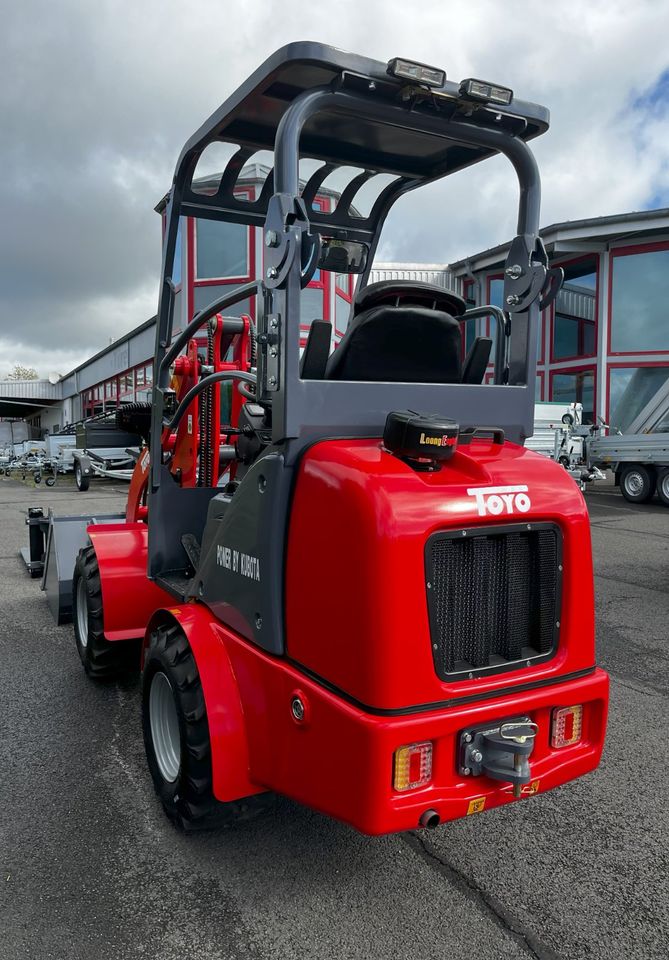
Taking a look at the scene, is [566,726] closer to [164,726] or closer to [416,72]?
[164,726]

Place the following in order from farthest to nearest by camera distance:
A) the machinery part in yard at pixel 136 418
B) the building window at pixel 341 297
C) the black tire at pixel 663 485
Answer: the black tire at pixel 663 485 < the building window at pixel 341 297 < the machinery part in yard at pixel 136 418

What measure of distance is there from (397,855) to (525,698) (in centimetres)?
86

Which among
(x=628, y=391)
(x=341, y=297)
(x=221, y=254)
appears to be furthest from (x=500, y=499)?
(x=628, y=391)

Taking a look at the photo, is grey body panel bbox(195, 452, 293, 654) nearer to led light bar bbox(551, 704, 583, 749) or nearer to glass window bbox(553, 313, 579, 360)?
led light bar bbox(551, 704, 583, 749)

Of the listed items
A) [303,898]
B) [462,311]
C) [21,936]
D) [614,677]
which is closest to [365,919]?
[303,898]

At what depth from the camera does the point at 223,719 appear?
8.07 feet

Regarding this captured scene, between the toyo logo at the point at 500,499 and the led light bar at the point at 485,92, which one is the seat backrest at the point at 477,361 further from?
the led light bar at the point at 485,92

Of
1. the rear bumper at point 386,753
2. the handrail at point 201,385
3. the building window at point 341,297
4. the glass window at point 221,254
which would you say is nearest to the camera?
the rear bumper at point 386,753

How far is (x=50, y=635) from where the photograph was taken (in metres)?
5.30

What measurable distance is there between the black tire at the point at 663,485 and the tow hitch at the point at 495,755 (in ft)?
46.0

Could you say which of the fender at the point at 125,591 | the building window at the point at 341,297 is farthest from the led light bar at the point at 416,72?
the fender at the point at 125,591

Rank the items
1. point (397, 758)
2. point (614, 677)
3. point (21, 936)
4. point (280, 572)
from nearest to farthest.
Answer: point (397, 758), point (21, 936), point (280, 572), point (614, 677)

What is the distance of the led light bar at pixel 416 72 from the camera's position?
7.61 feet

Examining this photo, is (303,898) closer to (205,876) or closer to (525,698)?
(205,876)
